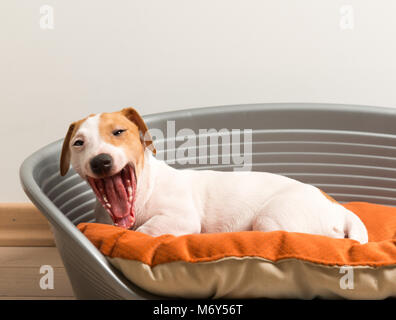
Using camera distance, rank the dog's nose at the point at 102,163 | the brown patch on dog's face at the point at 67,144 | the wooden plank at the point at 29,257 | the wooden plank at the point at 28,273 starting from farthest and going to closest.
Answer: the wooden plank at the point at 29,257
the wooden plank at the point at 28,273
the brown patch on dog's face at the point at 67,144
the dog's nose at the point at 102,163

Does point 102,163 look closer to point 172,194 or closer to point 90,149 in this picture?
point 90,149

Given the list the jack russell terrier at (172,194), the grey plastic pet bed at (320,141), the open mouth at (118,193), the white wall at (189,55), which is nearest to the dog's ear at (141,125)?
the jack russell terrier at (172,194)

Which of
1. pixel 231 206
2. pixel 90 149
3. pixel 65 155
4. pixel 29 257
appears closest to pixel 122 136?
pixel 90 149

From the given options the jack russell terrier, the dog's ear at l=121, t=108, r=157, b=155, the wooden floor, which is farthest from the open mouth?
the wooden floor

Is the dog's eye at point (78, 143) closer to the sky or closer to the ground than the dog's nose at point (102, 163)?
closer to the sky

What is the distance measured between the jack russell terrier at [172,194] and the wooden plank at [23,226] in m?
0.71

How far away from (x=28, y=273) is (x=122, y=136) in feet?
2.50

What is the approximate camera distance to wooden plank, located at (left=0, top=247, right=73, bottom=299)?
1.52 meters

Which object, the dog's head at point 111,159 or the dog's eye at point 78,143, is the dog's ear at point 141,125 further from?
the dog's eye at point 78,143

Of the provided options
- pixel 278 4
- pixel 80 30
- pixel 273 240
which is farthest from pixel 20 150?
pixel 273 240

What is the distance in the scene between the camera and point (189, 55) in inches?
69.0

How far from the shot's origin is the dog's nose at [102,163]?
42.0 inches

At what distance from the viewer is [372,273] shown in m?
0.92
